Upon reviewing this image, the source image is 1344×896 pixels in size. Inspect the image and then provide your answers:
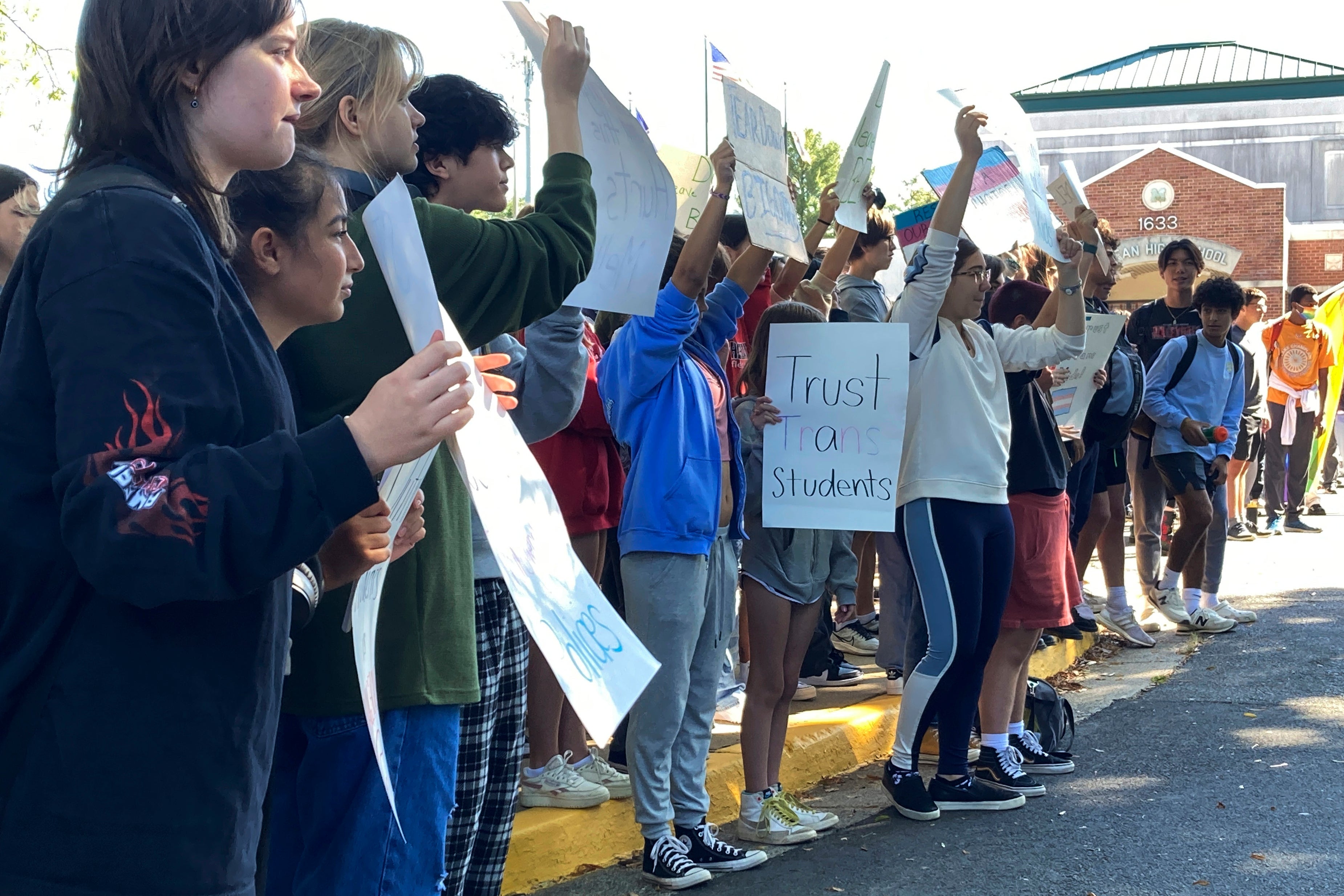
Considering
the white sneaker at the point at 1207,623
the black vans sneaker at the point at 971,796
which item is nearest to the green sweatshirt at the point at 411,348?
the black vans sneaker at the point at 971,796

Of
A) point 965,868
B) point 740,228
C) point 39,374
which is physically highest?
point 740,228

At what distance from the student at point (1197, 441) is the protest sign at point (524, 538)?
7157 mm

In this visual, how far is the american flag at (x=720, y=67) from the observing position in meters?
4.11

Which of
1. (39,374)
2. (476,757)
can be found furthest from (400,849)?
(39,374)

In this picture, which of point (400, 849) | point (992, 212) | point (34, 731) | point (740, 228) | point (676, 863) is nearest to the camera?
point (34, 731)

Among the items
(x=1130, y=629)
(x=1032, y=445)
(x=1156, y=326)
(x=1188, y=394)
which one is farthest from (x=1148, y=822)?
(x=1156, y=326)

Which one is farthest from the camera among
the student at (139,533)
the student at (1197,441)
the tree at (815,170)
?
the tree at (815,170)

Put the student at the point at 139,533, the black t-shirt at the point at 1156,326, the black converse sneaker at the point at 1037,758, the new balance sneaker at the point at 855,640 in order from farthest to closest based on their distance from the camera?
the black t-shirt at the point at 1156,326 → the new balance sneaker at the point at 855,640 → the black converse sneaker at the point at 1037,758 → the student at the point at 139,533

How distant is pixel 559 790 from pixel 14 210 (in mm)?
2433

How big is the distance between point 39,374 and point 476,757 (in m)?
1.50

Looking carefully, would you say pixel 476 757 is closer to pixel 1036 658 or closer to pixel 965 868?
pixel 965 868

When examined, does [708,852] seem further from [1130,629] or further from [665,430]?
[1130,629]

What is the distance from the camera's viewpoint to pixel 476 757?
2668 millimetres

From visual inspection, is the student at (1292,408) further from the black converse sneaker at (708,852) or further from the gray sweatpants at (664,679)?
the gray sweatpants at (664,679)
